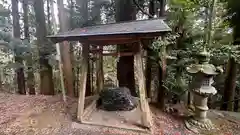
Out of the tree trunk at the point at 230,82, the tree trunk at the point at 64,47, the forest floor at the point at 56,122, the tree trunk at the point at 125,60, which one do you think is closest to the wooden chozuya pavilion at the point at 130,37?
the forest floor at the point at 56,122

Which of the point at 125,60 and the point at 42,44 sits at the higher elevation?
the point at 42,44

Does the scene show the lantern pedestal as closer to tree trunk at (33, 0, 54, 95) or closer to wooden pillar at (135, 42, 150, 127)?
wooden pillar at (135, 42, 150, 127)

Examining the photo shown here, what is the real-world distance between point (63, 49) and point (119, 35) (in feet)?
10.4

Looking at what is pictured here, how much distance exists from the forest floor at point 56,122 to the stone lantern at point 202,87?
10.9 inches

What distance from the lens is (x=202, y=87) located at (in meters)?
3.50

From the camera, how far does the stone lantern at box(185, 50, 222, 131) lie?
11.1 ft

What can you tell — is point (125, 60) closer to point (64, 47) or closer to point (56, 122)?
point (64, 47)

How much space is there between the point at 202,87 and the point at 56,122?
3.23 meters

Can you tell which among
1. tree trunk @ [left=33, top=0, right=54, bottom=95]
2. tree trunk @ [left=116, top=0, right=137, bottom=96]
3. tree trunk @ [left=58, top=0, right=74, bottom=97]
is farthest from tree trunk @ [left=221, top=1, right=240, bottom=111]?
tree trunk @ [left=33, top=0, right=54, bottom=95]

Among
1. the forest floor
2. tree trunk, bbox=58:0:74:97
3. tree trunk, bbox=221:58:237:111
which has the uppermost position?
tree trunk, bbox=58:0:74:97

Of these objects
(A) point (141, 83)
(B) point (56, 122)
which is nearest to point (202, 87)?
(A) point (141, 83)

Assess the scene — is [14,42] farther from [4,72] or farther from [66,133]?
[4,72]

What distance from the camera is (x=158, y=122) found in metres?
3.89

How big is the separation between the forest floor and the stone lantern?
28cm
